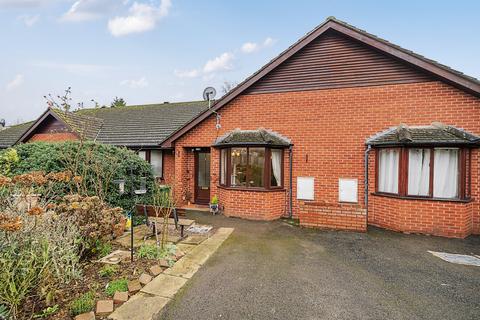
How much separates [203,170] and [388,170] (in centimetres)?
791

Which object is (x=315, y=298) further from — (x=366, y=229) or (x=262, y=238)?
(x=366, y=229)

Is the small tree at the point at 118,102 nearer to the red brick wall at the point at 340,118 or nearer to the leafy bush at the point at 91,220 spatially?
the red brick wall at the point at 340,118

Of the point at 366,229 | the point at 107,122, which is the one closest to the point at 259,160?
the point at 366,229

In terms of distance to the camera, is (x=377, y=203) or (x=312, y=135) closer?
(x=377, y=203)

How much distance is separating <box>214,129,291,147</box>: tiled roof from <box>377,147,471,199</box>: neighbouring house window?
398 centimetres

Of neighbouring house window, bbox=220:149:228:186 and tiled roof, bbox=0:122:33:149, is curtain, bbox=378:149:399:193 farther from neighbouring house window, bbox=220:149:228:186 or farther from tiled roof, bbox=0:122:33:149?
tiled roof, bbox=0:122:33:149

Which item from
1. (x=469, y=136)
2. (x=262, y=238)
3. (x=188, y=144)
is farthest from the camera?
(x=188, y=144)

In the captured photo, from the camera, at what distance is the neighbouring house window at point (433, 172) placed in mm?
7156

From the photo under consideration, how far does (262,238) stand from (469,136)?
23.7ft

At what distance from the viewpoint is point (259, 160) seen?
30.1ft

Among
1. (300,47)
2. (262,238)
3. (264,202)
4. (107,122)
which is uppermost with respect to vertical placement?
(300,47)

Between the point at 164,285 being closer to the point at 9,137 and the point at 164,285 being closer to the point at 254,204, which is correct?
the point at 254,204

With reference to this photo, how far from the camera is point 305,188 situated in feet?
30.1

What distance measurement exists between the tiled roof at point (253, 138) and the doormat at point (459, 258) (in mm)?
5579
